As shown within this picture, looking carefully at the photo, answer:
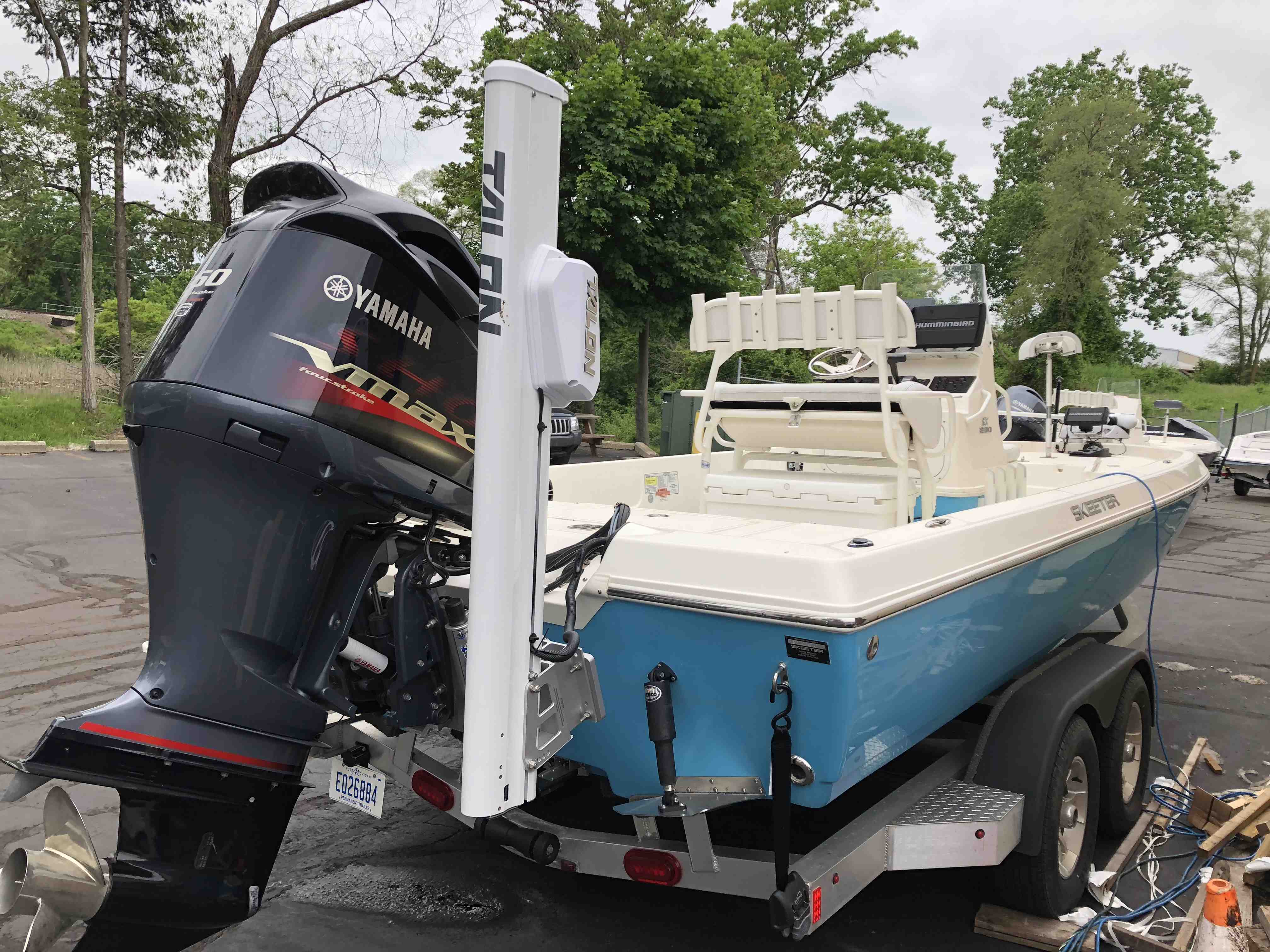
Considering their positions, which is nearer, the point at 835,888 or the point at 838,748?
the point at 838,748

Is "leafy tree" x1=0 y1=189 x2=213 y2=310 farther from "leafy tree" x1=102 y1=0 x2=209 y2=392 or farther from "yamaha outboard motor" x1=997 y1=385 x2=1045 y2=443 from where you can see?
"yamaha outboard motor" x1=997 y1=385 x2=1045 y2=443

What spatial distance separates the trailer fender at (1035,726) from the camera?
273 centimetres

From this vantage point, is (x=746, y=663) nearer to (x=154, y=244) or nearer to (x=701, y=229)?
(x=701, y=229)

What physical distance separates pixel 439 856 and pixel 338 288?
2222 mm

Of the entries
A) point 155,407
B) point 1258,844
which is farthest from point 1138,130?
point 155,407

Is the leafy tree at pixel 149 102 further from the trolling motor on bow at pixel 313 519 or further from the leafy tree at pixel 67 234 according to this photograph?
the trolling motor on bow at pixel 313 519

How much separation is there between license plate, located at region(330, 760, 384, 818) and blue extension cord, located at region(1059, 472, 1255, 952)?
201 cm

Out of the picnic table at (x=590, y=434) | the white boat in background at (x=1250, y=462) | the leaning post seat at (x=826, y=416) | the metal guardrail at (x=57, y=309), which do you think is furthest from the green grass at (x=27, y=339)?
the white boat in background at (x=1250, y=462)

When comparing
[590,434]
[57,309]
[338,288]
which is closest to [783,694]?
[338,288]

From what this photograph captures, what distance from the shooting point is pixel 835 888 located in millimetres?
2295

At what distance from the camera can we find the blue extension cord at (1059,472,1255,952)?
110 inches

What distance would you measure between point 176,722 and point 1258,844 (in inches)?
141

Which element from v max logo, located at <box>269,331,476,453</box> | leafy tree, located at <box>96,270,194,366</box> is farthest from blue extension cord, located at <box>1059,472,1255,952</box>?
leafy tree, located at <box>96,270,194,366</box>

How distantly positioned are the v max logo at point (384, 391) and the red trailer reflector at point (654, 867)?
115 centimetres
